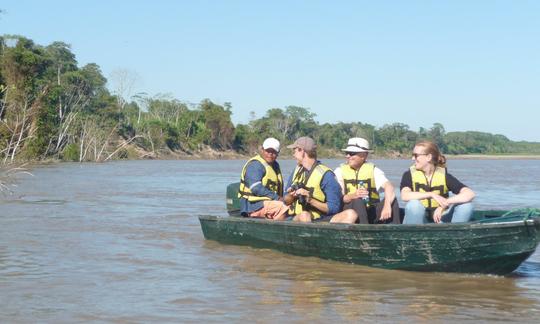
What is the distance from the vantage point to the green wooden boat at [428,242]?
644cm

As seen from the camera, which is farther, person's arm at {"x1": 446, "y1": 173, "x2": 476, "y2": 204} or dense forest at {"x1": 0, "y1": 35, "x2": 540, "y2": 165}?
dense forest at {"x1": 0, "y1": 35, "x2": 540, "y2": 165}

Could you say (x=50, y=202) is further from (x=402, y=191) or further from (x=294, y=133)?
(x=294, y=133)

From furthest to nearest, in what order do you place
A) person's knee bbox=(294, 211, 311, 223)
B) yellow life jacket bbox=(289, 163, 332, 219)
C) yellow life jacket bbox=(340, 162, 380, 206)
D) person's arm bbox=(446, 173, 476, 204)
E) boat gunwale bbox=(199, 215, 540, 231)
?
person's knee bbox=(294, 211, 311, 223), yellow life jacket bbox=(340, 162, 380, 206), yellow life jacket bbox=(289, 163, 332, 219), person's arm bbox=(446, 173, 476, 204), boat gunwale bbox=(199, 215, 540, 231)

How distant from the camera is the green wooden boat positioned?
6.44m

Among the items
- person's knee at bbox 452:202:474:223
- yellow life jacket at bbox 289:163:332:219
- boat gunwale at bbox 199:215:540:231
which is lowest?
boat gunwale at bbox 199:215:540:231

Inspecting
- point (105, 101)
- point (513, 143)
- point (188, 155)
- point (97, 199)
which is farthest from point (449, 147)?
point (97, 199)

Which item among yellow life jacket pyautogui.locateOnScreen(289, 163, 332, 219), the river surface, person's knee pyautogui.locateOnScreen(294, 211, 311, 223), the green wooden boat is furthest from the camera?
person's knee pyautogui.locateOnScreen(294, 211, 311, 223)

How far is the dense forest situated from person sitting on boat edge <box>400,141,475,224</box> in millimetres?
13016

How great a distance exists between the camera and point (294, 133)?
9694 centimetres

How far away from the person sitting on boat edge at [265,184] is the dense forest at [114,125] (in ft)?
36.4

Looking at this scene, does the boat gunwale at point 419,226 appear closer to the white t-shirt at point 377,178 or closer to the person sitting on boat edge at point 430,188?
the person sitting on boat edge at point 430,188

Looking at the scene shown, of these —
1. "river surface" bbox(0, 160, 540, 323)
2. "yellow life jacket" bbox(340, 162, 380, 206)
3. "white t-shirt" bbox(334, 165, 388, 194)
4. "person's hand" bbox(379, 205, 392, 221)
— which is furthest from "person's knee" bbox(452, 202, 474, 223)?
"yellow life jacket" bbox(340, 162, 380, 206)

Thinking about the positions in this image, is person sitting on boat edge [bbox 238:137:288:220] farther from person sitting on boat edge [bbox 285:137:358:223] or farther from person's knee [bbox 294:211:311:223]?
person sitting on boat edge [bbox 285:137:358:223]

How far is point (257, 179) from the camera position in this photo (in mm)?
8250
